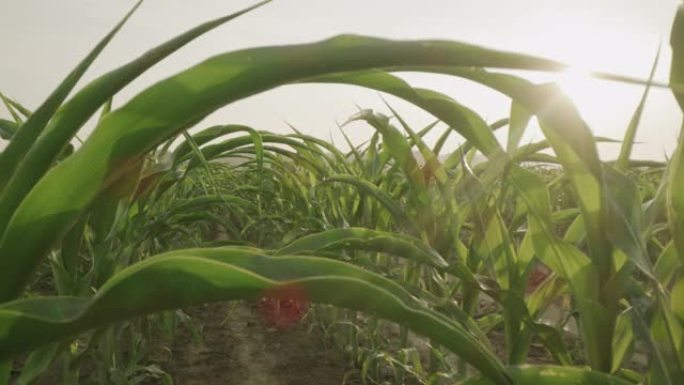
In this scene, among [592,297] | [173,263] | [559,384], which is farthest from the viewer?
[592,297]

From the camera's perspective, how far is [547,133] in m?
0.57

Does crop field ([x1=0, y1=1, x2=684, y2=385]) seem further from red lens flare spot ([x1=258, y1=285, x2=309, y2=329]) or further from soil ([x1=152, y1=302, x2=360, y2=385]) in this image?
red lens flare spot ([x1=258, y1=285, x2=309, y2=329])

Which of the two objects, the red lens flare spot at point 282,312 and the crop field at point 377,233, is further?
the red lens flare spot at point 282,312

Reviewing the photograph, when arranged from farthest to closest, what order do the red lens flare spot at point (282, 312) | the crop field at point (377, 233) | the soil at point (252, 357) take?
the red lens flare spot at point (282, 312)
the soil at point (252, 357)
the crop field at point (377, 233)

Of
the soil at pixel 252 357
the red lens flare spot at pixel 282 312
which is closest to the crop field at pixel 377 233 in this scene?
the soil at pixel 252 357

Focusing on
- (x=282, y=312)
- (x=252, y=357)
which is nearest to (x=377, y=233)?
(x=252, y=357)

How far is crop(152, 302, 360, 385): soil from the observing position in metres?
1.67

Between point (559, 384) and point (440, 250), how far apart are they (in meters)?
0.57

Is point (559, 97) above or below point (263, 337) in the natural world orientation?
above

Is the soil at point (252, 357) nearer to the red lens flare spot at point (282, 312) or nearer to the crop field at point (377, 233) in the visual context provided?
the red lens flare spot at point (282, 312)

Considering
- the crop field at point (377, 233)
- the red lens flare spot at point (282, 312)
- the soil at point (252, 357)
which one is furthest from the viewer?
the red lens flare spot at point (282, 312)

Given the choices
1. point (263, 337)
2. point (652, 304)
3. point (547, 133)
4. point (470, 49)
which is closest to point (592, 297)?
point (652, 304)

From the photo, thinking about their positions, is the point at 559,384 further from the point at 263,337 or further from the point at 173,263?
the point at 263,337

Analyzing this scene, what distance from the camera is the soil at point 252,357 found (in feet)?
5.48
